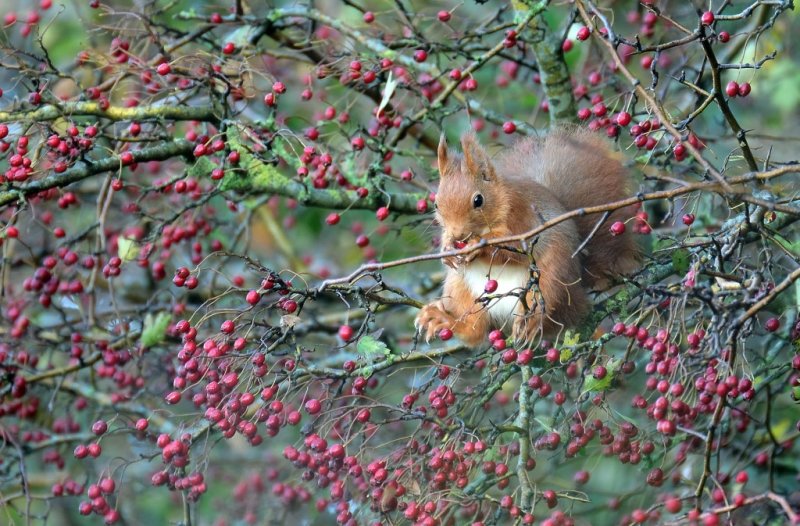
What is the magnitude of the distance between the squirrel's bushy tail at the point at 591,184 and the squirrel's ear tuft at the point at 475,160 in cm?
40

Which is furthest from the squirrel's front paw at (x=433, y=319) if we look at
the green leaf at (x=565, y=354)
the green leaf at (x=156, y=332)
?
the green leaf at (x=156, y=332)

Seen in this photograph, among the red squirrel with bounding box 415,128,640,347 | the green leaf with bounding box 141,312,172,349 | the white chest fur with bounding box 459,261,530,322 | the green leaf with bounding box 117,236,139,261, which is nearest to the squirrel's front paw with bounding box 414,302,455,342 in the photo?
the red squirrel with bounding box 415,128,640,347

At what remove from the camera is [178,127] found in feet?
16.7

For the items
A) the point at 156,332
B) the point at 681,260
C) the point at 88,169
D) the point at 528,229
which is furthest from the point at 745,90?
the point at 156,332

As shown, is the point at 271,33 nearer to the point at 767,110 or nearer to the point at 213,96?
the point at 213,96

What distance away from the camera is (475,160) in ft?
11.1

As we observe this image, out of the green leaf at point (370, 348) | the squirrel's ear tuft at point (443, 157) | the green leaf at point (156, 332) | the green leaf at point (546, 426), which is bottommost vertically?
the green leaf at point (156, 332)

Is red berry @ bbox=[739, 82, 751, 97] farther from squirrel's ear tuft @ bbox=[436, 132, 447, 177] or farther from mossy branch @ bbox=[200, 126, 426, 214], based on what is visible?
mossy branch @ bbox=[200, 126, 426, 214]

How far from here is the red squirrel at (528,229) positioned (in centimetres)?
330

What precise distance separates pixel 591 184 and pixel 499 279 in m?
0.55

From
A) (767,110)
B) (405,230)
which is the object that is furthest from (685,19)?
(405,230)

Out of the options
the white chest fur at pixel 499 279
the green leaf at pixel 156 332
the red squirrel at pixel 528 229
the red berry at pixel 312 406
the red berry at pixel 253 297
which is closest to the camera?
the red berry at pixel 253 297

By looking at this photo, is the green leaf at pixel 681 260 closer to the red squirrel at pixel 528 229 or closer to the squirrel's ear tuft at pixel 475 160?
the red squirrel at pixel 528 229

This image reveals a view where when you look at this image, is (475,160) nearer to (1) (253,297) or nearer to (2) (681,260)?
(2) (681,260)
